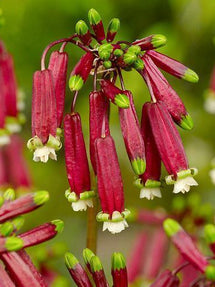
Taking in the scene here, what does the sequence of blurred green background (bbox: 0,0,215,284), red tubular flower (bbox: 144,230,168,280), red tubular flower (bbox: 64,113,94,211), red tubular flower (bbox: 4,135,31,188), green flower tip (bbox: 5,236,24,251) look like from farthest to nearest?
blurred green background (bbox: 0,0,215,284) < red tubular flower (bbox: 4,135,31,188) < red tubular flower (bbox: 144,230,168,280) < red tubular flower (bbox: 64,113,94,211) < green flower tip (bbox: 5,236,24,251)

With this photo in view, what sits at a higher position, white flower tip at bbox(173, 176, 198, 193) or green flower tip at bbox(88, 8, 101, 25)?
green flower tip at bbox(88, 8, 101, 25)

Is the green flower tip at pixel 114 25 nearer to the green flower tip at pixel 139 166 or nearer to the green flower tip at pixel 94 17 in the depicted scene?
the green flower tip at pixel 94 17

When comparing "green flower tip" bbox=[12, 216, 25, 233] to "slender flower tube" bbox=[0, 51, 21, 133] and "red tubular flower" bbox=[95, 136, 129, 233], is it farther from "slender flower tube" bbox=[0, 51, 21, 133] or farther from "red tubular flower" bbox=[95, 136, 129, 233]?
"slender flower tube" bbox=[0, 51, 21, 133]

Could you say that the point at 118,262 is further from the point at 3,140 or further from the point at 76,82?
the point at 3,140

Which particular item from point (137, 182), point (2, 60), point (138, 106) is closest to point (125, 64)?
point (137, 182)

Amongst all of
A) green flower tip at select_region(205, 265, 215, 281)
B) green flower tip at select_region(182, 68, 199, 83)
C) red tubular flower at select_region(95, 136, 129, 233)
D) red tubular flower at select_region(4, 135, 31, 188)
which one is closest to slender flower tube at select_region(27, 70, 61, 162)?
red tubular flower at select_region(95, 136, 129, 233)

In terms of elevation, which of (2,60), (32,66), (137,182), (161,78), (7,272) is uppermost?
(32,66)

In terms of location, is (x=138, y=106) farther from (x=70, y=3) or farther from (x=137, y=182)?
(x=137, y=182)

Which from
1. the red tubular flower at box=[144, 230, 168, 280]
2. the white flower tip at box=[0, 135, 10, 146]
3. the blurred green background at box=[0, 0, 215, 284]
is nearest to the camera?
the white flower tip at box=[0, 135, 10, 146]
